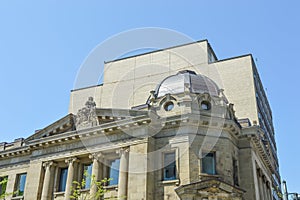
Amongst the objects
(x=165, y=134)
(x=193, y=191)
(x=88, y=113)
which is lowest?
(x=193, y=191)

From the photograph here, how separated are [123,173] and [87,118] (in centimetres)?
623

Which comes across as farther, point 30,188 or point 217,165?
point 30,188

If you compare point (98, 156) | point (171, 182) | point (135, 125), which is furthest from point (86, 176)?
point (171, 182)

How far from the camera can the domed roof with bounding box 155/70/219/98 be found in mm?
30462

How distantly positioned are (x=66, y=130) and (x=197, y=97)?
1174cm

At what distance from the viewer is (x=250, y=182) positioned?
2800cm

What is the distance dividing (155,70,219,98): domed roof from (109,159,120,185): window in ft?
21.7

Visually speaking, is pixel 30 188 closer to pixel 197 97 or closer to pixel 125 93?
pixel 197 97

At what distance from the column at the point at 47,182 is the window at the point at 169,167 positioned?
33.0ft

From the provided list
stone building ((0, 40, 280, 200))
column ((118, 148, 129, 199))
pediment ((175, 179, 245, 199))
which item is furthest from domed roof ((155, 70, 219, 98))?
pediment ((175, 179, 245, 199))

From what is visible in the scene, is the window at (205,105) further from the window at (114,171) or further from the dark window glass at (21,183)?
the dark window glass at (21,183)

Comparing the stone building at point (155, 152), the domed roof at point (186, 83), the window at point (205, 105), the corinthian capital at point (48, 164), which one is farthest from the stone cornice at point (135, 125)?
the domed roof at point (186, 83)

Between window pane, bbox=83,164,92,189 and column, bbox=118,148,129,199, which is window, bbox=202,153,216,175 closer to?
column, bbox=118,148,129,199

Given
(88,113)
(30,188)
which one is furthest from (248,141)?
(30,188)
